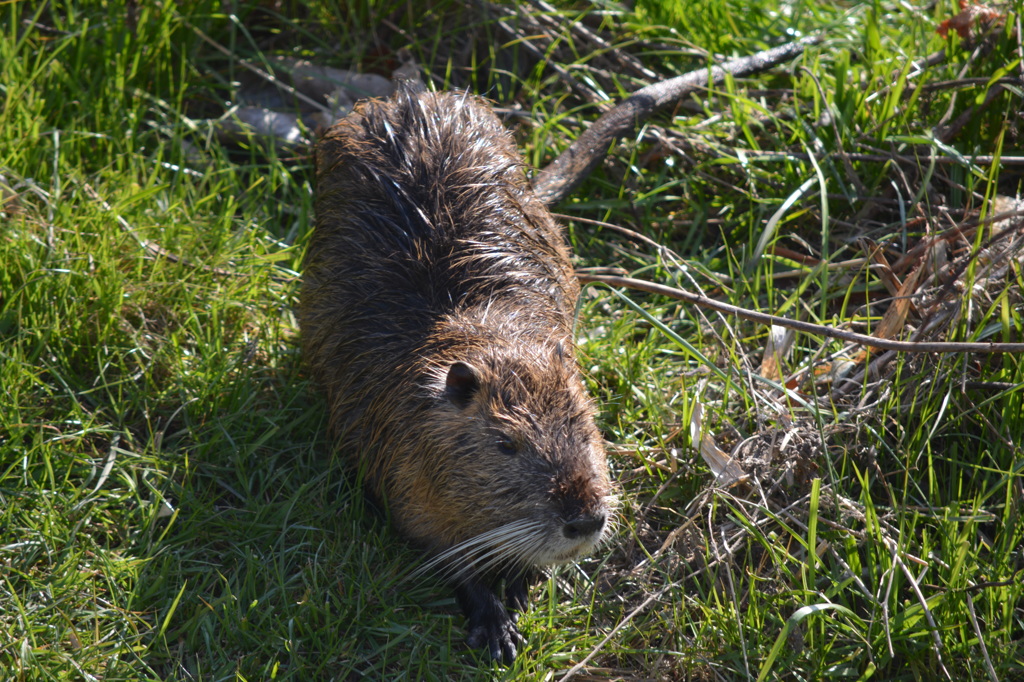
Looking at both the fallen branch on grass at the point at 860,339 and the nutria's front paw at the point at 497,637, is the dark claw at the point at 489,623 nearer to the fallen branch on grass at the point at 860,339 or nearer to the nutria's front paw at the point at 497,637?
the nutria's front paw at the point at 497,637

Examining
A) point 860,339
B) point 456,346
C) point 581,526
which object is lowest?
point 581,526

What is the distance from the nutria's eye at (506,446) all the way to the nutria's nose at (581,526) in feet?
0.83

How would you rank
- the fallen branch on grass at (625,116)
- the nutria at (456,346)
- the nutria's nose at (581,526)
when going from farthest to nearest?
the fallen branch on grass at (625,116), the nutria at (456,346), the nutria's nose at (581,526)

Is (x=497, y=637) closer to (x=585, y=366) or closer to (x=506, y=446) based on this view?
(x=506, y=446)

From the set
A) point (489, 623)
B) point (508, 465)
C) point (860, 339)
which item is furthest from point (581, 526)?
point (860, 339)

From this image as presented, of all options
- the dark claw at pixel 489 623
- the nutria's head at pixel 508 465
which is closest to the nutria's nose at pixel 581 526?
the nutria's head at pixel 508 465

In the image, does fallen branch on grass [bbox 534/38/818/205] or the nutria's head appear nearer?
the nutria's head

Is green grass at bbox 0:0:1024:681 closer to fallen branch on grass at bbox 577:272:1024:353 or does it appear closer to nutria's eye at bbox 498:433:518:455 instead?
fallen branch on grass at bbox 577:272:1024:353

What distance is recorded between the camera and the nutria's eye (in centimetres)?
244

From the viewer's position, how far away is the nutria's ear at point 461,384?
2.47 metres

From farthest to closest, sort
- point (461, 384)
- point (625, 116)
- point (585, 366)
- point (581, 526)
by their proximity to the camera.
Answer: point (625, 116) → point (585, 366) → point (461, 384) → point (581, 526)

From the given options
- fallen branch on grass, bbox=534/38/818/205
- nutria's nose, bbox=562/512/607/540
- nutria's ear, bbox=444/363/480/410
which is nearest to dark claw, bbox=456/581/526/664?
nutria's nose, bbox=562/512/607/540

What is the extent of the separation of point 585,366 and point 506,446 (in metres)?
0.81

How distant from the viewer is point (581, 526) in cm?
229
